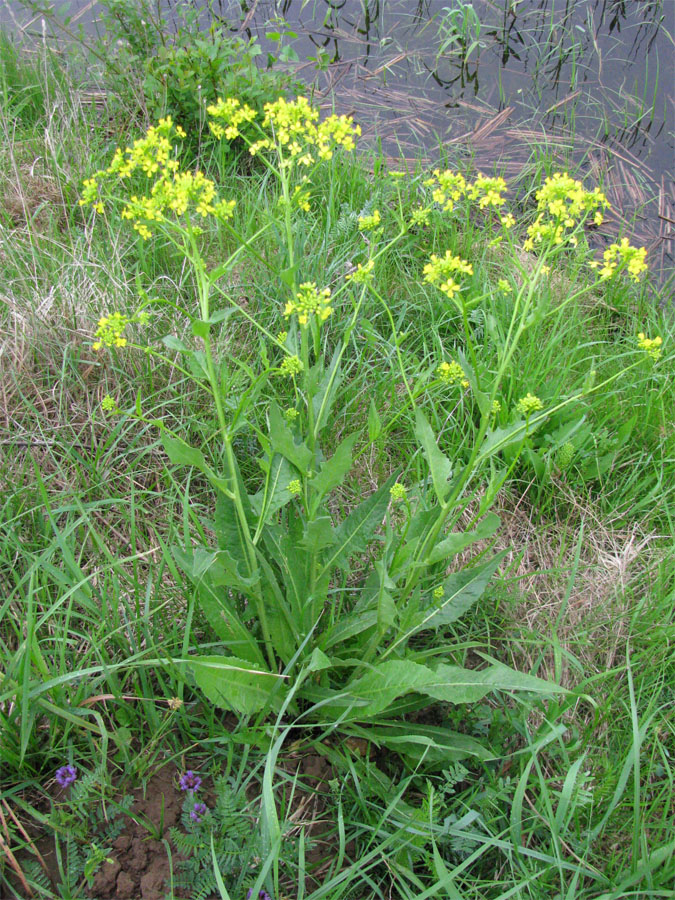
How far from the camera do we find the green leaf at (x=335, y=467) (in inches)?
58.6

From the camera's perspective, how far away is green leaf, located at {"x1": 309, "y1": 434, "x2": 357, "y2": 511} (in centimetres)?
→ 149

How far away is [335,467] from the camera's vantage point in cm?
150

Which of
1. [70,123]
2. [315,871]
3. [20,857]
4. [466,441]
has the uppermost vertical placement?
[70,123]

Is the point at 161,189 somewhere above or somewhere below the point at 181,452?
above

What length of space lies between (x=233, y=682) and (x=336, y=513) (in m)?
0.78

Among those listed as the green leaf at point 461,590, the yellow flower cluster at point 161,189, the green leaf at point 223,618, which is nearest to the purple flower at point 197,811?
the green leaf at point 223,618

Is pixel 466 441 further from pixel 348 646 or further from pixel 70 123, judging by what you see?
pixel 70 123

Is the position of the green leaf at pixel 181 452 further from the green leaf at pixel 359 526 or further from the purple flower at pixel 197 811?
the purple flower at pixel 197 811

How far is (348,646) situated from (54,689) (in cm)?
77

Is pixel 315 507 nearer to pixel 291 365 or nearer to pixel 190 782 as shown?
pixel 291 365

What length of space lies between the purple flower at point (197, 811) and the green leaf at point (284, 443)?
798mm

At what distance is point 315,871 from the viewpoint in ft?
5.05

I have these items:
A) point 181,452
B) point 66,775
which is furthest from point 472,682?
point 66,775

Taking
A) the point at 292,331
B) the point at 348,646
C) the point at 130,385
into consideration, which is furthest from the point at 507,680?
the point at 130,385
